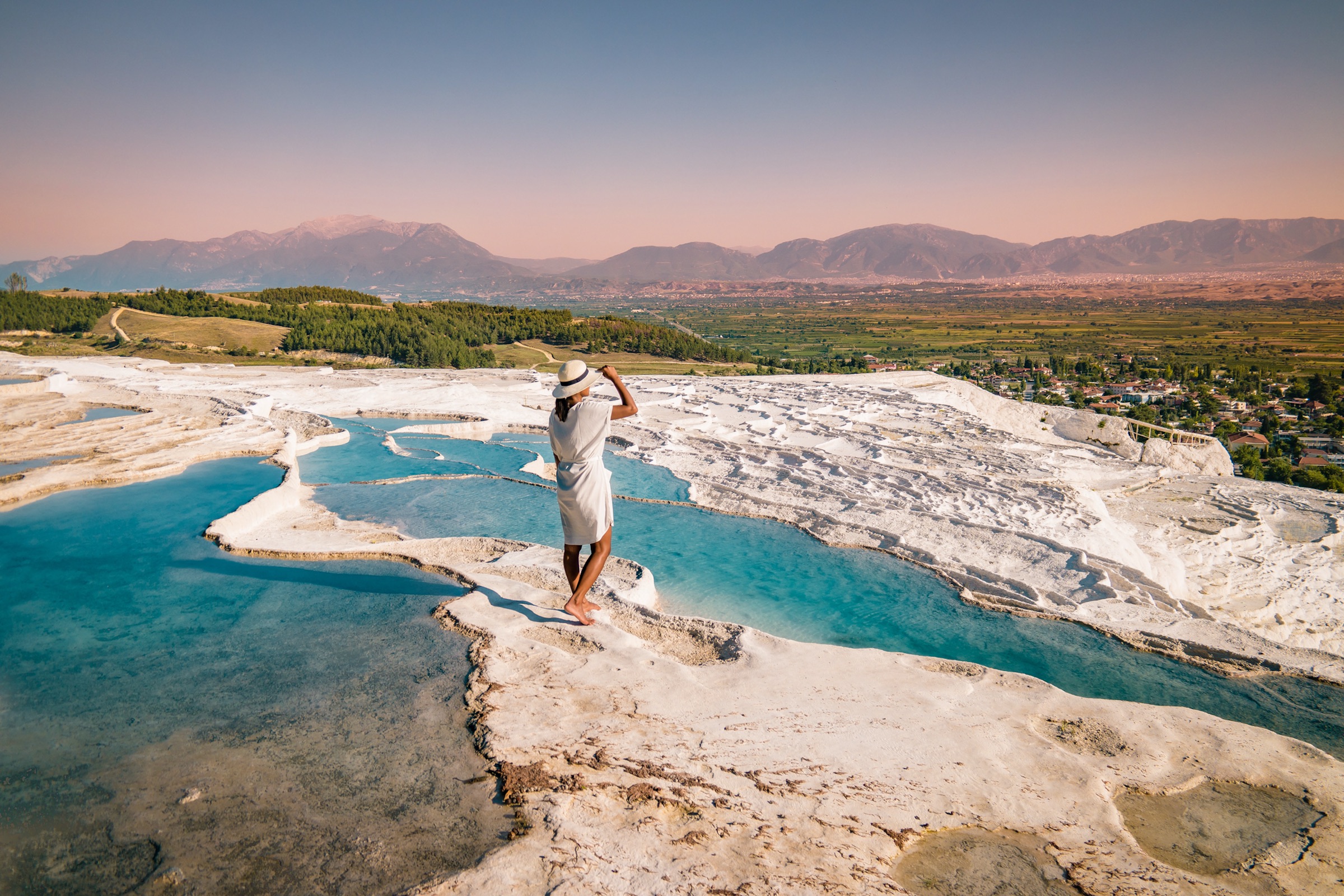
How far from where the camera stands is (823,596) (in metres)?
10.2

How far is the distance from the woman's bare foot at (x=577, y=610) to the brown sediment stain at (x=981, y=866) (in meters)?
3.32

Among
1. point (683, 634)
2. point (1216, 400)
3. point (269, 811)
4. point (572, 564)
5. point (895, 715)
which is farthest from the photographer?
point (1216, 400)

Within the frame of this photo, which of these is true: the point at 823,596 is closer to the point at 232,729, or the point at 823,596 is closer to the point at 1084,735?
the point at 1084,735

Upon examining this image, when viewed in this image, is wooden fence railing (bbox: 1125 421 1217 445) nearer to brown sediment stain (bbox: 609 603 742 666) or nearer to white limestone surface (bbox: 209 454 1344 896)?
white limestone surface (bbox: 209 454 1344 896)

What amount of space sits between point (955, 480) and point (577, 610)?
1106 centimetres

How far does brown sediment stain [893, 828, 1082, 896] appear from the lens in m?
3.75

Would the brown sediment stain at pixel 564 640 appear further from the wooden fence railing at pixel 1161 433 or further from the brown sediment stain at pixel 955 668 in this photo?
the wooden fence railing at pixel 1161 433

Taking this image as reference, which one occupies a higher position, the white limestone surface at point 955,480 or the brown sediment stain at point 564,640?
the brown sediment stain at point 564,640

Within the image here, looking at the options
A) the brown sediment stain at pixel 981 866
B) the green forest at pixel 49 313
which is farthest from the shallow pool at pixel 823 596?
the green forest at pixel 49 313

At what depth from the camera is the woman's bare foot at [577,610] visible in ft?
21.0

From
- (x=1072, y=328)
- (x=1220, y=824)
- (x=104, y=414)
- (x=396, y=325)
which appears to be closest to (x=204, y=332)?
(x=396, y=325)

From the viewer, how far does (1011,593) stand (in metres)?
10.1

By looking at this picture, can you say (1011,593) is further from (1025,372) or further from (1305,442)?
(1025,372)

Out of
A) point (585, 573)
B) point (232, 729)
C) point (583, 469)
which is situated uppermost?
point (583, 469)
